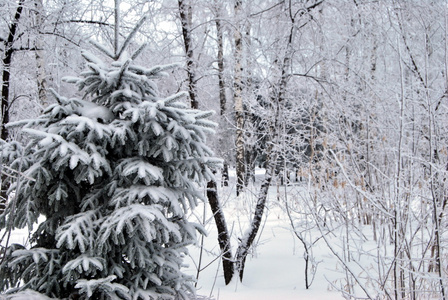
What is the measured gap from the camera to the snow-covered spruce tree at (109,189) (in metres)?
2.37

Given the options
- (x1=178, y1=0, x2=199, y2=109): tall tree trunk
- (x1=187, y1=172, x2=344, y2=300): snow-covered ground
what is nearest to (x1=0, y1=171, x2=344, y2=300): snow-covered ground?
(x1=187, y1=172, x2=344, y2=300): snow-covered ground

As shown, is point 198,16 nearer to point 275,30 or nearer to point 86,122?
point 275,30

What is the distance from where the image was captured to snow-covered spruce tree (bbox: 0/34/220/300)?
7.78 feet

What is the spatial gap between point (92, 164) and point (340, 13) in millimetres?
3927

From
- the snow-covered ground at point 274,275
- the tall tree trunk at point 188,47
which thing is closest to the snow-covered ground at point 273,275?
the snow-covered ground at point 274,275

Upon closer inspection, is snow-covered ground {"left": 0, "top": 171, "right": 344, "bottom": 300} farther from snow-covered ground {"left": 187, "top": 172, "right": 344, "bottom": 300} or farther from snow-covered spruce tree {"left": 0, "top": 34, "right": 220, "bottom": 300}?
snow-covered spruce tree {"left": 0, "top": 34, "right": 220, "bottom": 300}

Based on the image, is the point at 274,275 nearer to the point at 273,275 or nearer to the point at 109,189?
the point at 273,275

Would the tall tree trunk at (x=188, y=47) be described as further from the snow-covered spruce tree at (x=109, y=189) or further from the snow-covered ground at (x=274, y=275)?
the snow-covered spruce tree at (x=109, y=189)

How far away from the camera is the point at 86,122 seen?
243cm

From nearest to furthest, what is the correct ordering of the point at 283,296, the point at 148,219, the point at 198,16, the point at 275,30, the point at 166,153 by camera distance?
1. the point at 148,219
2. the point at 166,153
3. the point at 283,296
4. the point at 275,30
5. the point at 198,16

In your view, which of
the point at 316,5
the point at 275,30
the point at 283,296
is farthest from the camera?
the point at 275,30

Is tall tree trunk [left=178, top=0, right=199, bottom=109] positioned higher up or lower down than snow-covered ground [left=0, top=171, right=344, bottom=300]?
higher up

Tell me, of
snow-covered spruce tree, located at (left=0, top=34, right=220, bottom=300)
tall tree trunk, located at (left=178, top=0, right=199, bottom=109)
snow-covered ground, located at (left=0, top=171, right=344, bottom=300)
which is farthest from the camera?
tall tree trunk, located at (left=178, top=0, right=199, bottom=109)

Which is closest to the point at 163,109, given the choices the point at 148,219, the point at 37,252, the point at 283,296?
the point at 148,219
